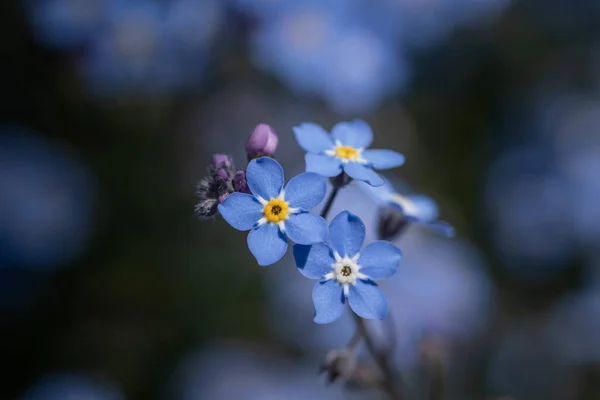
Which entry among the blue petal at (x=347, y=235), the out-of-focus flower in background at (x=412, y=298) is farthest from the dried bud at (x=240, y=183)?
the out-of-focus flower in background at (x=412, y=298)

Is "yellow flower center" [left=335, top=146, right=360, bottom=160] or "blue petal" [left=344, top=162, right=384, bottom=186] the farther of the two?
"yellow flower center" [left=335, top=146, right=360, bottom=160]

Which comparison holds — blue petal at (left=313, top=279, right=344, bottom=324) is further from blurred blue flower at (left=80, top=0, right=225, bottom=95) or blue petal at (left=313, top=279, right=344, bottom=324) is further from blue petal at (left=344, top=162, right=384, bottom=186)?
blurred blue flower at (left=80, top=0, right=225, bottom=95)

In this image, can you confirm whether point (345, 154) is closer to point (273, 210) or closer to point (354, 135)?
point (354, 135)

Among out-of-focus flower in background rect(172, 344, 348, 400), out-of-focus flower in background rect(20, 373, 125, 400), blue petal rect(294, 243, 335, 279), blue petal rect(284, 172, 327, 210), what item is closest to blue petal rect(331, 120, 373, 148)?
blue petal rect(284, 172, 327, 210)

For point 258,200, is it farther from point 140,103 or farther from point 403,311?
point 140,103

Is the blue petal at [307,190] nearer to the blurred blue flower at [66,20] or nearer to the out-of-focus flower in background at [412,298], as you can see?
the out-of-focus flower in background at [412,298]

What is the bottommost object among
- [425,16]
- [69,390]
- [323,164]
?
[69,390]

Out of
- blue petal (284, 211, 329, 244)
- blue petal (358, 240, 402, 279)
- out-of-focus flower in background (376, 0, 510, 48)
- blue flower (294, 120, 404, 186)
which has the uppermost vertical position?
out-of-focus flower in background (376, 0, 510, 48)

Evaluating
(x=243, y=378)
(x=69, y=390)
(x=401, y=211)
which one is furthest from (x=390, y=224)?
(x=69, y=390)
